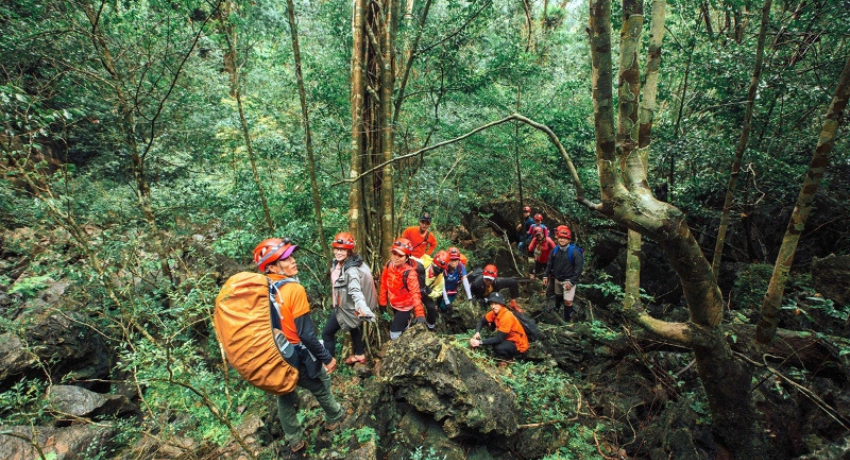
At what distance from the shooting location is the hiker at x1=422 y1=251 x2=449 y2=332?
6.62 m

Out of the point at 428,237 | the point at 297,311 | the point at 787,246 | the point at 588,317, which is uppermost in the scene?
the point at 787,246

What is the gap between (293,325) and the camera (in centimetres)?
→ 346

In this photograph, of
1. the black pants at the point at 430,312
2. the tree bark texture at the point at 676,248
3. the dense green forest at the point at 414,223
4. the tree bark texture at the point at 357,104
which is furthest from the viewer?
the black pants at the point at 430,312

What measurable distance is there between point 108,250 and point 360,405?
5438mm

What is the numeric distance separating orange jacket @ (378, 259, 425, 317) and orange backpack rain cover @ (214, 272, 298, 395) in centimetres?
258

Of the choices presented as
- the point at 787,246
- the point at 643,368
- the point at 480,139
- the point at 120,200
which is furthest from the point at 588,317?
the point at 120,200

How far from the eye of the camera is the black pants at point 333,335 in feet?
17.3

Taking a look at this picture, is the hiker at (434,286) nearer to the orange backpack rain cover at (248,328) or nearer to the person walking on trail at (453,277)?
the person walking on trail at (453,277)

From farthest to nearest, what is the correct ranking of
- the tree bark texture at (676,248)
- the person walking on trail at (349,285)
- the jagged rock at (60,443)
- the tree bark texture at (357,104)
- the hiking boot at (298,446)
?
the tree bark texture at (357,104) < the person walking on trail at (349,285) < the jagged rock at (60,443) < the hiking boot at (298,446) < the tree bark texture at (676,248)

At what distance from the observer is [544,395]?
498cm

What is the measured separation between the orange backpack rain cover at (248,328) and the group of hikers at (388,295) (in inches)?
6.6

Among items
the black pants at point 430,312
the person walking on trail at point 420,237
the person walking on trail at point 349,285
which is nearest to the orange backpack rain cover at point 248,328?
the person walking on trail at point 349,285

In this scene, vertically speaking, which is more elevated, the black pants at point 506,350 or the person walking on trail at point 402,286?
the person walking on trail at point 402,286

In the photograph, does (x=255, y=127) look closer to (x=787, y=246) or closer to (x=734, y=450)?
(x=787, y=246)
